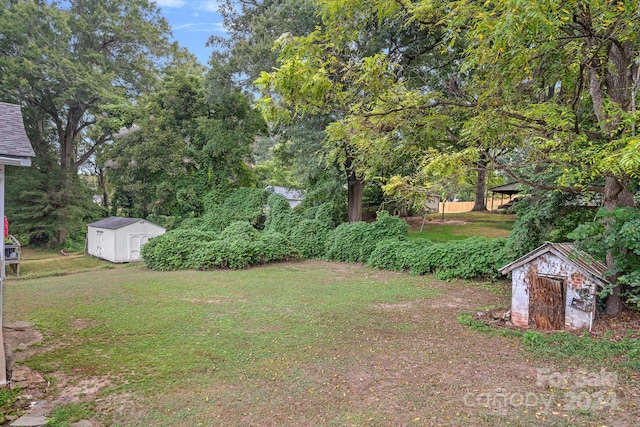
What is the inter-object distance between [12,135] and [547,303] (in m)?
7.71

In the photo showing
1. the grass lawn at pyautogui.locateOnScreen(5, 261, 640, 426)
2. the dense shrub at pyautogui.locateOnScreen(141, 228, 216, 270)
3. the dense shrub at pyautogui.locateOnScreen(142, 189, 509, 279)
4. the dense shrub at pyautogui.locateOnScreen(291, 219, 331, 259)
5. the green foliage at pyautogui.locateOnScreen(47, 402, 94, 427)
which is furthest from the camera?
the dense shrub at pyautogui.locateOnScreen(291, 219, 331, 259)

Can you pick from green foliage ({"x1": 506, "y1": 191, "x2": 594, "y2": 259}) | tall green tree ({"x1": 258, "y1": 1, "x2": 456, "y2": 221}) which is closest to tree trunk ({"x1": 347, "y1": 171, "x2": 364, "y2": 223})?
green foliage ({"x1": 506, "y1": 191, "x2": 594, "y2": 259})

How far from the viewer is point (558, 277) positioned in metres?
5.20

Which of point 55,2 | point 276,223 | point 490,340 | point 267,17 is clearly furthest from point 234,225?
point 55,2

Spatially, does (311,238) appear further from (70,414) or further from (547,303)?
(70,414)

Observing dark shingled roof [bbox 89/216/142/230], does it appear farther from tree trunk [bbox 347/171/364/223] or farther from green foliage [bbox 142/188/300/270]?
tree trunk [bbox 347/171/364/223]

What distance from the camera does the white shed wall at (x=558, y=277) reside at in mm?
4978

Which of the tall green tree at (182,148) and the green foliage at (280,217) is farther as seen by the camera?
the tall green tree at (182,148)

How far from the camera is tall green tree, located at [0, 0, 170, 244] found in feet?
58.7

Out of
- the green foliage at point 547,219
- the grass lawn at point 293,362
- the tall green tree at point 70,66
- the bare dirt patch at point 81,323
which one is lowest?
the bare dirt patch at point 81,323

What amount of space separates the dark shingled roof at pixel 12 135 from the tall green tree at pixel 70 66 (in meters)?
14.8

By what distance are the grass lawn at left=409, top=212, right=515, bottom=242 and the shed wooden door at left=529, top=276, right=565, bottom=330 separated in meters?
8.65

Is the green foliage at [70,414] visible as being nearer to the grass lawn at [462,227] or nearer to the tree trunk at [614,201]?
the tree trunk at [614,201]

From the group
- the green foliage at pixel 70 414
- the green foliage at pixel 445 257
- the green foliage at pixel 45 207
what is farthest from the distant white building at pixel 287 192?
the green foliage at pixel 70 414
